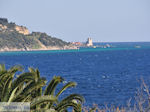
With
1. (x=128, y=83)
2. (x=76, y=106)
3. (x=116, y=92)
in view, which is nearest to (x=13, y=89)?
(x=76, y=106)

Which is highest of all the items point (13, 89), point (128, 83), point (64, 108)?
point (13, 89)

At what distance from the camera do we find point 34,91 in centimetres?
1195

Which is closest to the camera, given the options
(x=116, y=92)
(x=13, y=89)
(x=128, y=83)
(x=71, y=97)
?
(x=13, y=89)

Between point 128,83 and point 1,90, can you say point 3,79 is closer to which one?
point 1,90

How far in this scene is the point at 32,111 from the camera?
10.0 m

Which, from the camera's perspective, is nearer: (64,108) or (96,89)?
(64,108)

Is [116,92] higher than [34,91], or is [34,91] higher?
[34,91]

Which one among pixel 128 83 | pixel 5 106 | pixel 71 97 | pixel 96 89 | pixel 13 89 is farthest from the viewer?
pixel 128 83

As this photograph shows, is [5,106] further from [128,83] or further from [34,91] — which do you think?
[128,83]

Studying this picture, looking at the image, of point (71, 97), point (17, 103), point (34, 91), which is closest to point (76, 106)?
point (71, 97)

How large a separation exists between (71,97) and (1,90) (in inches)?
82.3

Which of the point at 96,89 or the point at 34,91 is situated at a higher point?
the point at 34,91

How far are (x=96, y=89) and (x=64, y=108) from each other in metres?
39.4

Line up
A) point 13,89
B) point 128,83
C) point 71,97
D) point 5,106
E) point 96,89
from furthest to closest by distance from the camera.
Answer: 1. point 128,83
2. point 96,89
3. point 71,97
4. point 13,89
5. point 5,106
